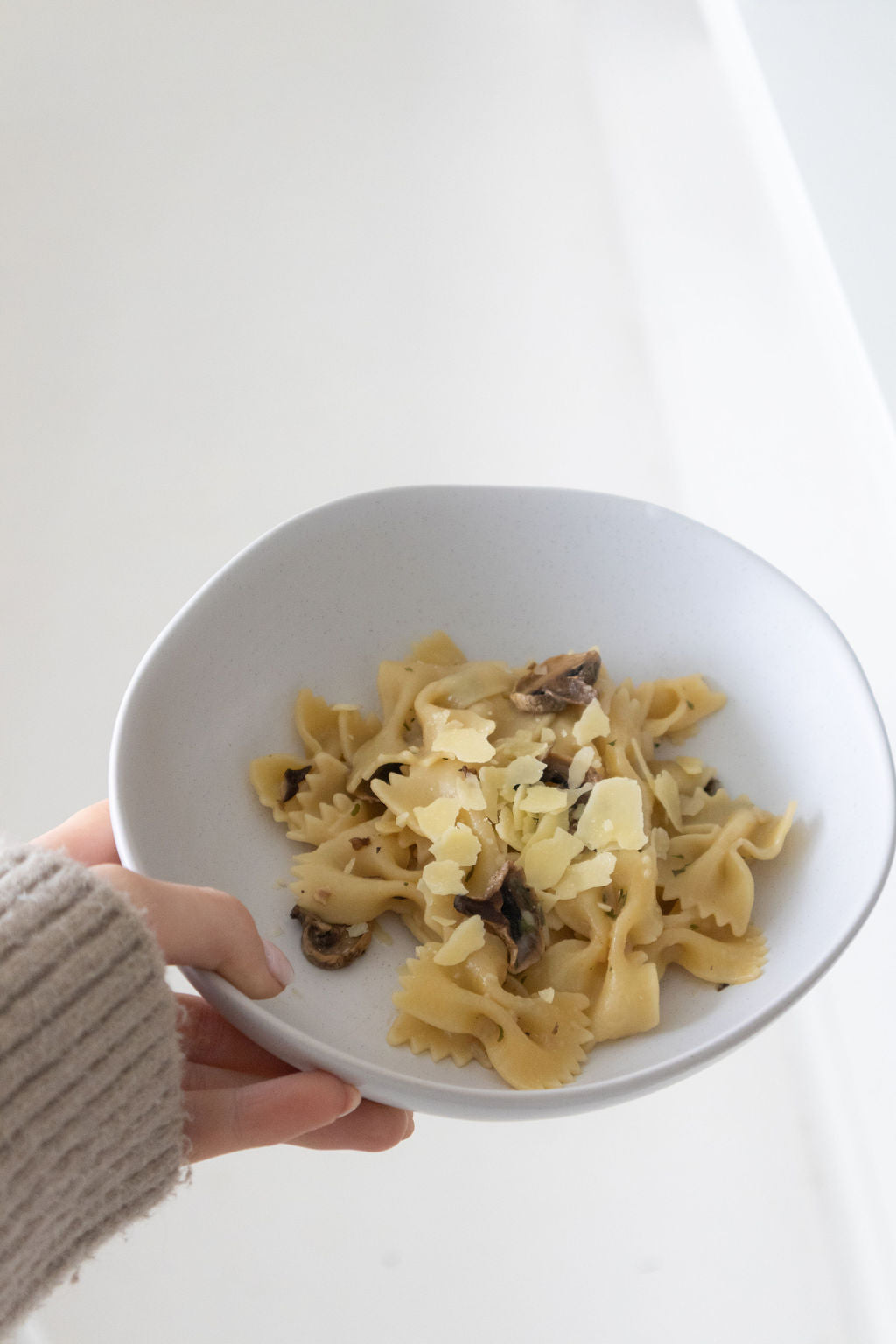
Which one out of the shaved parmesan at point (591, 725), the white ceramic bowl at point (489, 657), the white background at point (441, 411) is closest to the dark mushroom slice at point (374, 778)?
the white ceramic bowl at point (489, 657)

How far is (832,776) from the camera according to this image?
133 centimetres

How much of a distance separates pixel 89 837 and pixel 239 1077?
1.04ft

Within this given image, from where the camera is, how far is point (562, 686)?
4.62 ft

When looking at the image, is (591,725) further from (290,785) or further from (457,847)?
(290,785)

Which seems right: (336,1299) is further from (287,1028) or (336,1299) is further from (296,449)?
(296,449)

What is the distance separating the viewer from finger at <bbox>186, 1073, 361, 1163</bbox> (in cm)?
104

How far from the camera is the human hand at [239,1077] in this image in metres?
1.02

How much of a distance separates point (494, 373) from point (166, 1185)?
2.20 m

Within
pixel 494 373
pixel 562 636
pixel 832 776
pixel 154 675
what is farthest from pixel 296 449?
pixel 832 776

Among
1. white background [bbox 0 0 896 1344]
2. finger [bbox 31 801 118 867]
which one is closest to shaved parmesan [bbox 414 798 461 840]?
finger [bbox 31 801 118 867]

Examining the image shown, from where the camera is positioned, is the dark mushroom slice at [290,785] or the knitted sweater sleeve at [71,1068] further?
the dark mushroom slice at [290,785]

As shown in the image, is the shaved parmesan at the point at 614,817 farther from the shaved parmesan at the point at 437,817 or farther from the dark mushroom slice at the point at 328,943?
the dark mushroom slice at the point at 328,943

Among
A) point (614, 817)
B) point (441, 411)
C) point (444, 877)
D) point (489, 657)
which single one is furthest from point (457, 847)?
point (441, 411)

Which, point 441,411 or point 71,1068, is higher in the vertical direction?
point 441,411
